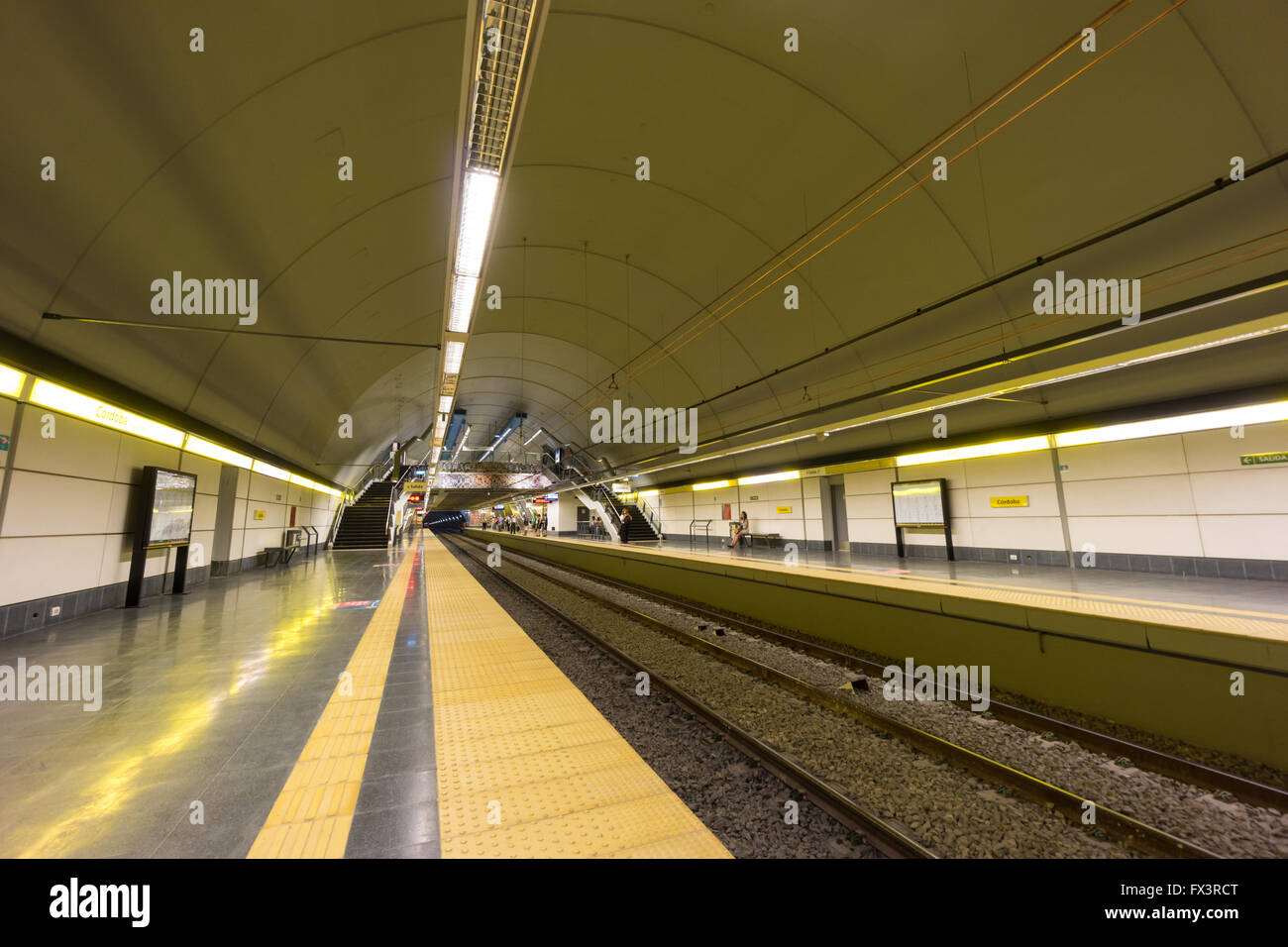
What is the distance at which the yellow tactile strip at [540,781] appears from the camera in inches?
85.9

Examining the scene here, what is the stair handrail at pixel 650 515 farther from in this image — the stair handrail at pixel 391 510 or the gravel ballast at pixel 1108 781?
the gravel ballast at pixel 1108 781

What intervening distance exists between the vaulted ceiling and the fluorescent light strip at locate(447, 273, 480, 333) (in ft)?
7.05

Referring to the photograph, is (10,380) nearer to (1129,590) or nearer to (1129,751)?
(1129,751)

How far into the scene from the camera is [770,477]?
17.7m

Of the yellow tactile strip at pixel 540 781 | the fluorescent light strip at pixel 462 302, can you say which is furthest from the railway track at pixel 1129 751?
the fluorescent light strip at pixel 462 302

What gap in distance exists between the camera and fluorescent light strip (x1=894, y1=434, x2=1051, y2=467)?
1082cm

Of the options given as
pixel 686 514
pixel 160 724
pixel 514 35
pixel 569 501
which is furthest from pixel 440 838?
pixel 569 501

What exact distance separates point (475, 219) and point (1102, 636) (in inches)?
334

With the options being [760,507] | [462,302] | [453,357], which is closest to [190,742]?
[462,302]

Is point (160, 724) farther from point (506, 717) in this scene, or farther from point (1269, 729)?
point (1269, 729)

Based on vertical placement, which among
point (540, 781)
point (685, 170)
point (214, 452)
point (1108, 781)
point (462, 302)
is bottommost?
point (1108, 781)

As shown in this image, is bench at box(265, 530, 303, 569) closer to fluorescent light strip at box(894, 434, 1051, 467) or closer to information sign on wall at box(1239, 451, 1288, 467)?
fluorescent light strip at box(894, 434, 1051, 467)

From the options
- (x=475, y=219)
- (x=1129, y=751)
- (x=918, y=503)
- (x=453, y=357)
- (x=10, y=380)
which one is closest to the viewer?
(x=1129, y=751)

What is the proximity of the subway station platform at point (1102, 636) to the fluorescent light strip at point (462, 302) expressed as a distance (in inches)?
281
